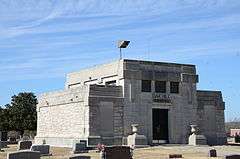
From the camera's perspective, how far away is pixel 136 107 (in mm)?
39906

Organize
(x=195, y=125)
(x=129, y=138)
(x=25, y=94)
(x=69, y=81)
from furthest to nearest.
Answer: (x=25, y=94) → (x=69, y=81) → (x=195, y=125) → (x=129, y=138)

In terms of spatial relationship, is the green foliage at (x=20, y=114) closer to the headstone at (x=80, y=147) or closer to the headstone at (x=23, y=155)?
the headstone at (x=80, y=147)

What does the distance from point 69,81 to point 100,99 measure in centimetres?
1236

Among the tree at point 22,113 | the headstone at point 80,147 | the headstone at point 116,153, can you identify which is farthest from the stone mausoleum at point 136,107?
the tree at point 22,113

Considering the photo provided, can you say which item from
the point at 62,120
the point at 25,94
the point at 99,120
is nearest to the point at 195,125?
the point at 99,120

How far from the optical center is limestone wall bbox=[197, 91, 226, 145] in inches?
1709

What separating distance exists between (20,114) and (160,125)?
41.1 metres

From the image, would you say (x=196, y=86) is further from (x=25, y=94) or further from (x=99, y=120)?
(x=25, y=94)

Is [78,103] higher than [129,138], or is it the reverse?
[78,103]

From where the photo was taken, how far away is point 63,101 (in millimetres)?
42906

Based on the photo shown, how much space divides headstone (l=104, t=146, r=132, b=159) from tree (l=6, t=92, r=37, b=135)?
53979 mm

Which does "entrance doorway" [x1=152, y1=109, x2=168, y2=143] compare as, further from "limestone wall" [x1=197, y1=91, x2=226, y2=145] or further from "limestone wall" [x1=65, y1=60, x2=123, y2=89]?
"limestone wall" [x1=65, y1=60, x2=123, y2=89]

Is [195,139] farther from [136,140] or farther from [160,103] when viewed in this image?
[136,140]

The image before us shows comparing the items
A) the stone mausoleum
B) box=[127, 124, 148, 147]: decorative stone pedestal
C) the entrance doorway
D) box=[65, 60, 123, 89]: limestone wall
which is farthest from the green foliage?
box=[127, 124, 148, 147]: decorative stone pedestal
